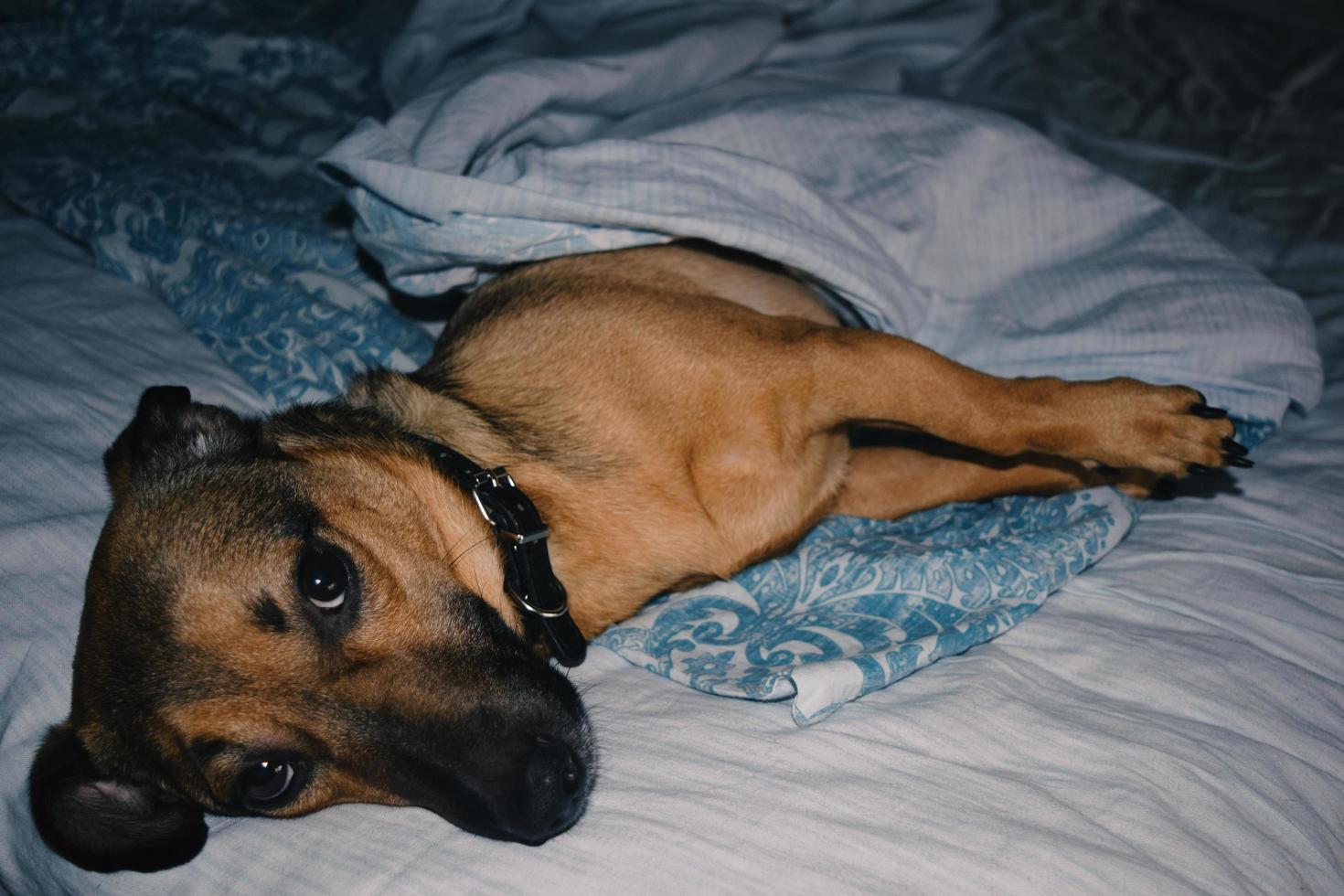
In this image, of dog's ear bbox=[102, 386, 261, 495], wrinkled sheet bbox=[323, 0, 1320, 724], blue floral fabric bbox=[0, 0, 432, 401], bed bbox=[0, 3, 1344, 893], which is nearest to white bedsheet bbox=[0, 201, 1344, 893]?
bed bbox=[0, 3, 1344, 893]

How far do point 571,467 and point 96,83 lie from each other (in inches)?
126

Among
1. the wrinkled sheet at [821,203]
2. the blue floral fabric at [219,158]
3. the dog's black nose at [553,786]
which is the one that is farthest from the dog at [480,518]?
the blue floral fabric at [219,158]

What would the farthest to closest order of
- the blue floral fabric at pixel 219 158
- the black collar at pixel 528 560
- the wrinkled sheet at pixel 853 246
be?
the blue floral fabric at pixel 219 158 < the wrinkled sheet at pixel 853 246 < the black collar at pixel 528 560

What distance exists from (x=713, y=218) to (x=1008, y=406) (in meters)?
0.91

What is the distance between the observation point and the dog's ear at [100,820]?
154cm

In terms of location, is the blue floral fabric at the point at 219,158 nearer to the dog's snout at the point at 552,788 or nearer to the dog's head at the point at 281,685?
the dog's head at the point at 281,685

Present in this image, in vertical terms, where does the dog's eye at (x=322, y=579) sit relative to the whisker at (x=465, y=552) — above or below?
above

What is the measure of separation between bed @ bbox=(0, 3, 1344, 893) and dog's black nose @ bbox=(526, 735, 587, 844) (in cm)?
4

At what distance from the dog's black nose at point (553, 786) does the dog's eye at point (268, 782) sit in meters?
0.53

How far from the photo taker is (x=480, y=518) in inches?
77.2

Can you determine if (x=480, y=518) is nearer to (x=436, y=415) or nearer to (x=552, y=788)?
(x=436, y=415)

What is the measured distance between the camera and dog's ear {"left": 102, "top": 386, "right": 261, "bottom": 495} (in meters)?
1.92

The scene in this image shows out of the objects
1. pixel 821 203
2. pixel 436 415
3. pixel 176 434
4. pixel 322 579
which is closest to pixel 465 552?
pixel 322 579

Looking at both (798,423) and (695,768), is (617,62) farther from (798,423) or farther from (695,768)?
(695,768)
